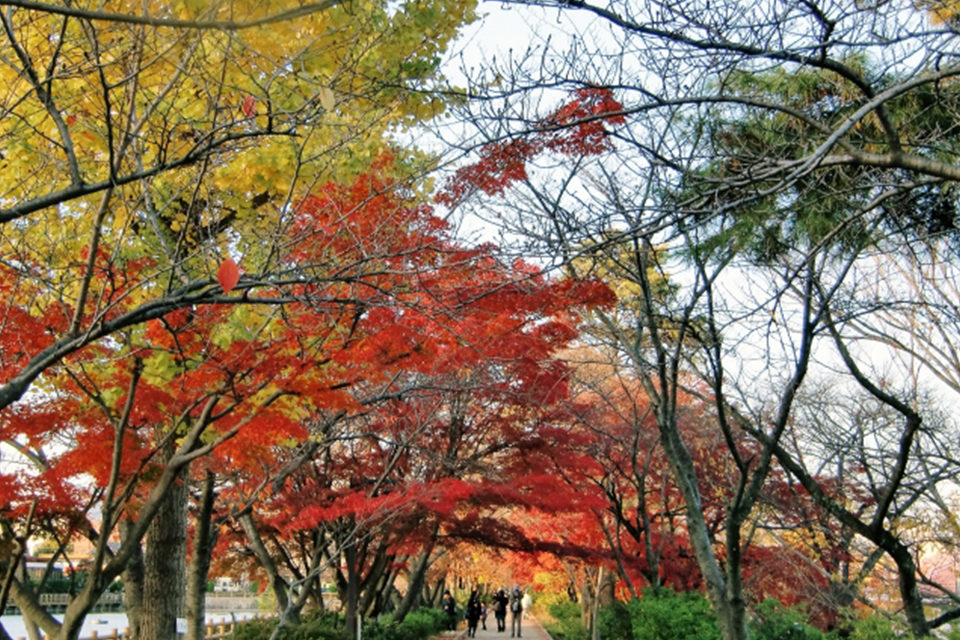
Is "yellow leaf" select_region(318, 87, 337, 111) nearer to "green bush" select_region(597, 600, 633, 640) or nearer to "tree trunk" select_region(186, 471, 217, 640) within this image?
"tree trunk" select_region(186, 471, 217, 640)

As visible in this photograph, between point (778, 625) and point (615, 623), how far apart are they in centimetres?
663

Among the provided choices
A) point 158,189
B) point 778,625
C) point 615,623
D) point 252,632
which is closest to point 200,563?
point 252,632

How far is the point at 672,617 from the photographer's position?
42.0ft

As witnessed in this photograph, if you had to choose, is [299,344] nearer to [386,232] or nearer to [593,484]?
[386,232]

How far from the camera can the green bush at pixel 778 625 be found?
11.3 m

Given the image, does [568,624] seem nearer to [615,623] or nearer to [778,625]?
[615,623]

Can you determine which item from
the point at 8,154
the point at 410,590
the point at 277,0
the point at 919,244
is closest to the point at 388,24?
the point at 277,0

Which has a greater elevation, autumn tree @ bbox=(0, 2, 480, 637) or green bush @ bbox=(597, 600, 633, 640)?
autumn tree @ bbox=(0, 2, 480, 637)

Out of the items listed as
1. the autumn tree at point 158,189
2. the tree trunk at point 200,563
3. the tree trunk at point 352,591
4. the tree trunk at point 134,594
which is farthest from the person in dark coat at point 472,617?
the autumn tree at point 158,189

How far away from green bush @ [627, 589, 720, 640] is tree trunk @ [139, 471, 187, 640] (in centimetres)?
709

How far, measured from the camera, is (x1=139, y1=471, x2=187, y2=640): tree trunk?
823 cm

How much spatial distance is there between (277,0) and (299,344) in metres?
3.65

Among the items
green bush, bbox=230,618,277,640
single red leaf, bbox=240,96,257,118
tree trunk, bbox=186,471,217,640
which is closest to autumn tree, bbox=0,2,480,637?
single red leaf, bbox=240,96,257,118

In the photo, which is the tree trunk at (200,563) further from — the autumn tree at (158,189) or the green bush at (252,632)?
the green bush at (252,632)
